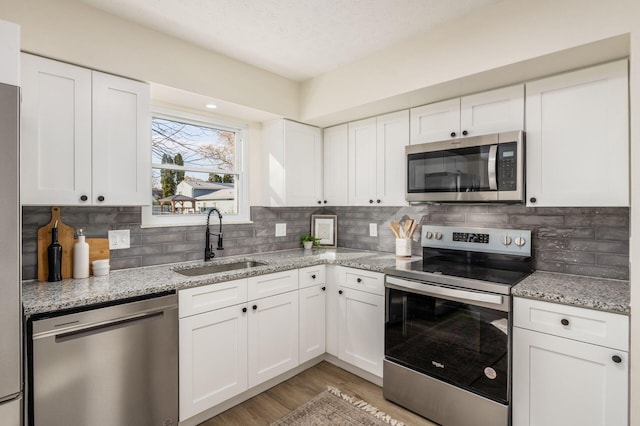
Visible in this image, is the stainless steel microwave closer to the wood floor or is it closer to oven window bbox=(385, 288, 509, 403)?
oven window bbox=(385, 288, 509, 403)

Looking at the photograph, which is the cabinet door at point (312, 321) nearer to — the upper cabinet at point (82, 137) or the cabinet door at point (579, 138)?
the upper cabinet at point (82, 137)

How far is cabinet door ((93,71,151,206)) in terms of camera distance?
1.97 m

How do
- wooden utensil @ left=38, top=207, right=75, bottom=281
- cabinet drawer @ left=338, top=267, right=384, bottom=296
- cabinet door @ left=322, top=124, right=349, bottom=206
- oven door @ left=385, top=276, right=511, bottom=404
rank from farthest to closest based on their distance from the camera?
1. cabinet door @ left=322, top=124, right=349, bottom=206
2. cabinet drawer @ left=338, top=267, right=384, bottom=296
3. wooden utensil @ left=38, top=207, right=75, bottom=281
4. oven door @ left=385, top=276, right=511, bottom=404

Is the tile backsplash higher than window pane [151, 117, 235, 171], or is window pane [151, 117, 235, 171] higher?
window pane [151, 117, 235, 171]

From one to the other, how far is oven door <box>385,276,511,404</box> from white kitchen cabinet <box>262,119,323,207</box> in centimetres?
124

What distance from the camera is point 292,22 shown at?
6.92 ft

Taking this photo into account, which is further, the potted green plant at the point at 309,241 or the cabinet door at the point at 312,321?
the potted green plant at the point at 309,241

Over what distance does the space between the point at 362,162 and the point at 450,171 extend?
2.90ft

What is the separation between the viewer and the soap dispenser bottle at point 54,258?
6.37 feet

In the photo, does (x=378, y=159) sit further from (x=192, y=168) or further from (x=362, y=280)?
(x=192, y=168)

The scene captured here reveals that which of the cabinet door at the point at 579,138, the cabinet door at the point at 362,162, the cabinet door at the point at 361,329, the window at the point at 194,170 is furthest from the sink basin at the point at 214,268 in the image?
the cabinet door at the point at 579,138

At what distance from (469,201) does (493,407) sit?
124 centimetres

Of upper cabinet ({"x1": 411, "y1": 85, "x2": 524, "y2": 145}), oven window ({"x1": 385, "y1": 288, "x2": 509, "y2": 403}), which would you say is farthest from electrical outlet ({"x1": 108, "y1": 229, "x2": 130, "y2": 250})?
upper cabinet ({"x1": 411, "y1": 85, "x2": 524, "y2": 145})

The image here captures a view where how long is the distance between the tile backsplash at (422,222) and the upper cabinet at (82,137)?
1.01 feet
